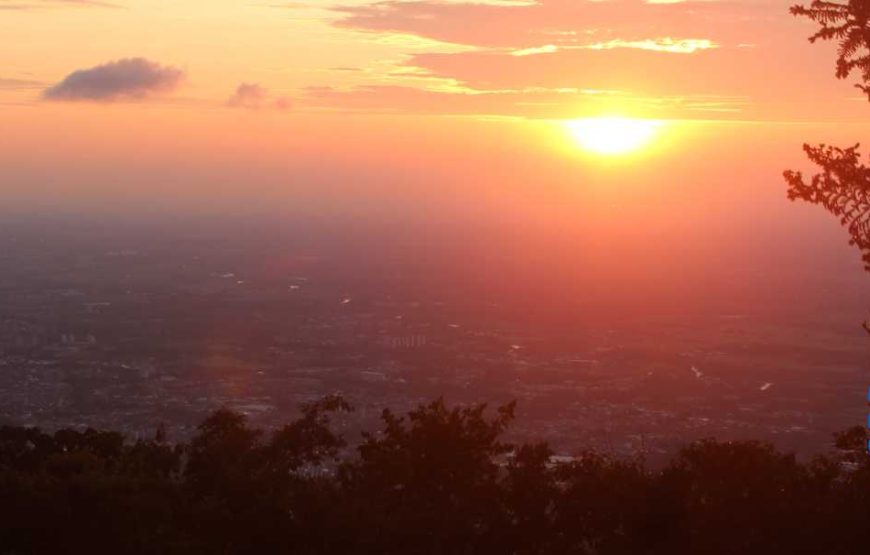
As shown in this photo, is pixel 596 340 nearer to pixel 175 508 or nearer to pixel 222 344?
pixel 222 344

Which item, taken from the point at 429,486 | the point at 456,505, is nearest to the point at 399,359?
the point at 429,486

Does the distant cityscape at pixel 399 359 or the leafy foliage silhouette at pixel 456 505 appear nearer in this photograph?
the leafy foliage silhouette at pixel 456 505

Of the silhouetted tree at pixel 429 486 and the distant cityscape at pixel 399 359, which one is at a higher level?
the silhouetted tree at pixel 429 486

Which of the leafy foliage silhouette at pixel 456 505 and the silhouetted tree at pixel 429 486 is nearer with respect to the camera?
the leafy foliage silhouette at pixel 456 505

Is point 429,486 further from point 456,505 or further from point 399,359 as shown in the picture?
point 399,359

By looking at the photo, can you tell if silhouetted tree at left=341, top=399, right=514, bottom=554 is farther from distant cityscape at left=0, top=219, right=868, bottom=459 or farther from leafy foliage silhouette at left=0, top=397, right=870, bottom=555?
distant cityscape at left=0, top=219, right=868, bottom=459

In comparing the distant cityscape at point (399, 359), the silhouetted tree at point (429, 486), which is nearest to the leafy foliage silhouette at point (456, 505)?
the silhouetted tree at point (429, 486)

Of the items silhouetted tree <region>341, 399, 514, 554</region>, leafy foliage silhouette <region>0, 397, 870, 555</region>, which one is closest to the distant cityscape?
silhouetted tree <region>341, 399, 514, 554</region>

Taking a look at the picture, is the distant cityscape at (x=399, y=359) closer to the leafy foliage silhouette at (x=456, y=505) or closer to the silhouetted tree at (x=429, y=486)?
the silhouetted tree at (x=429, y=486)

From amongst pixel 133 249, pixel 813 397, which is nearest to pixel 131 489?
pixel 813 397

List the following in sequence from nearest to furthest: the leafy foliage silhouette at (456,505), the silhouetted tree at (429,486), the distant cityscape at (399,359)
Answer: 1. the leafy foliage silhouette at (456,505)
2. the silhouetted tree at (429,486)
3. the distant cityscape at (399,359)

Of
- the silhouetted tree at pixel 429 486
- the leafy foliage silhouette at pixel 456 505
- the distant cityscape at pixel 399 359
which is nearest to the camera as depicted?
the leafy foliage silhouette at pixel 456 505

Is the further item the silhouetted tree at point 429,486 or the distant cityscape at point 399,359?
the distant cityscape at point 399,359
